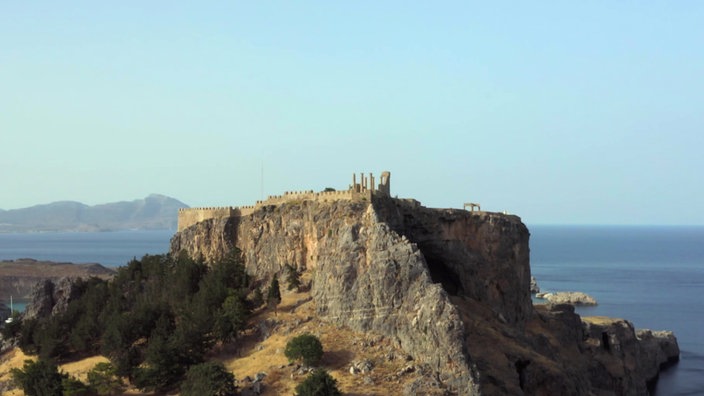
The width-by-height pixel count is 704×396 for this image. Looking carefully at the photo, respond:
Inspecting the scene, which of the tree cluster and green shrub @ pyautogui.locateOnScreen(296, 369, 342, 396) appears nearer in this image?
green shrub @ pyautogui.locateOnScreen(296, 369, 342, 396)

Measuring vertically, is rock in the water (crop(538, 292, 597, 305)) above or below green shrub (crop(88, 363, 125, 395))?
below

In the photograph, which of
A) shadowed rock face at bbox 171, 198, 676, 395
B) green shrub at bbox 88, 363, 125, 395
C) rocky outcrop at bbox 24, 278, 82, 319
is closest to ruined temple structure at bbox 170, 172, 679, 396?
shadowed rock face at bbox 171, 198, 676, 395

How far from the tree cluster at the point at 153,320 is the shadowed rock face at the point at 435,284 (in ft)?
14.6

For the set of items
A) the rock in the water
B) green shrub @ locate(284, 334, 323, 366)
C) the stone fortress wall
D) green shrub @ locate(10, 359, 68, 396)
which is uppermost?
the stone fortress wall

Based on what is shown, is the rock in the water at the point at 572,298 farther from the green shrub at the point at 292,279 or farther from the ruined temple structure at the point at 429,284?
the green shrub at the point at 292,279

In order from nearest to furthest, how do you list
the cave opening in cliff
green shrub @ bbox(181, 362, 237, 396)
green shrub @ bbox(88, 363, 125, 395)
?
green shrub @ bbox(181, 362, 237, 396), green shrub @ bbox(88, 363, 125, 395), the cave opening in cliff

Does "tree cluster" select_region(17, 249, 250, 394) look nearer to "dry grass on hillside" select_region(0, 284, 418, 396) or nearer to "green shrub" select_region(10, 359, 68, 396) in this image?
"dry grass on hillside" select_region(0, 284, 418, 396)

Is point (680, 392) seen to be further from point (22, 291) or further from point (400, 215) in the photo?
point (22, 291)

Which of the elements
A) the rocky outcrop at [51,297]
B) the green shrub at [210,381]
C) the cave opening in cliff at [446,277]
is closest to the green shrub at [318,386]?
the green shrub at [210,381]

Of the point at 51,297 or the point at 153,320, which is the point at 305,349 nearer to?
the point at 153,320

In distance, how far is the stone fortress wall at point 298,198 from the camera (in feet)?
247

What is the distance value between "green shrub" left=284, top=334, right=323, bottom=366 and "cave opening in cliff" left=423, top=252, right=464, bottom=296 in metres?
22.7

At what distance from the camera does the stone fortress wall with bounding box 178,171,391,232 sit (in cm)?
7525

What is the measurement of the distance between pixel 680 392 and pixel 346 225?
63.3m
